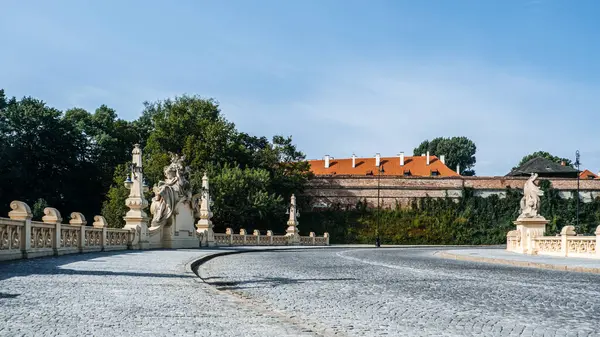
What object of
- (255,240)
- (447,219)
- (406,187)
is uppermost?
(406,187)

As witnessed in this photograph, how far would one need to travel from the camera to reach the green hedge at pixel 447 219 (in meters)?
78.4

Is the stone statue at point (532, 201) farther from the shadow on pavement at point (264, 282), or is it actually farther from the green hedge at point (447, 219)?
the green hedge at point (447, 219)

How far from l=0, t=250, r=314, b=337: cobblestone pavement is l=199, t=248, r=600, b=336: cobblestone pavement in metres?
0.59

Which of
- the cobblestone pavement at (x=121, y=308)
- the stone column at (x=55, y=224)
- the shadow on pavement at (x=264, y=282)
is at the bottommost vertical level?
the shadow on pavement at (x=264, y=282)

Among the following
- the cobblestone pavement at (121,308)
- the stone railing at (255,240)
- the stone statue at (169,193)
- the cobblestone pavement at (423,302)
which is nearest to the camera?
the cobblestone pavement at (121,308)

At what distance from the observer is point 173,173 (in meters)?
33.8

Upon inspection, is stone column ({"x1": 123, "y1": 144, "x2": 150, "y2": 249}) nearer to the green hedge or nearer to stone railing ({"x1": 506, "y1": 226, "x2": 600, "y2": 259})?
stone railing ({"x1": 506, "y1": 226, "x2": 600, "y2": 259})

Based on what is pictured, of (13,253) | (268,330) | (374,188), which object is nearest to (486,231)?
(374,188)

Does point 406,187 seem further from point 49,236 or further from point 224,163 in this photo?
point 49,236

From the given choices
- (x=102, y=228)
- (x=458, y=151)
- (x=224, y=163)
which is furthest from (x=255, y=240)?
(x=458, y=151)

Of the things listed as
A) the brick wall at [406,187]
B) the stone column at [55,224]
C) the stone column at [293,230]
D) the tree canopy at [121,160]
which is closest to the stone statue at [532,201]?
the stone column at [55,224]

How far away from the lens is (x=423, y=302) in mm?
10484

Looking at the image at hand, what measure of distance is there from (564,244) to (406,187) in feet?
191

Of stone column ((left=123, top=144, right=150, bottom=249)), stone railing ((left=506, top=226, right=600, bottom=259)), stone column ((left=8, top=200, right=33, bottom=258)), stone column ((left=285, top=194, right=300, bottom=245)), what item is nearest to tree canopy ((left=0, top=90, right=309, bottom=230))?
stone column ((left=285, top=194, right=300, bottom=245))
